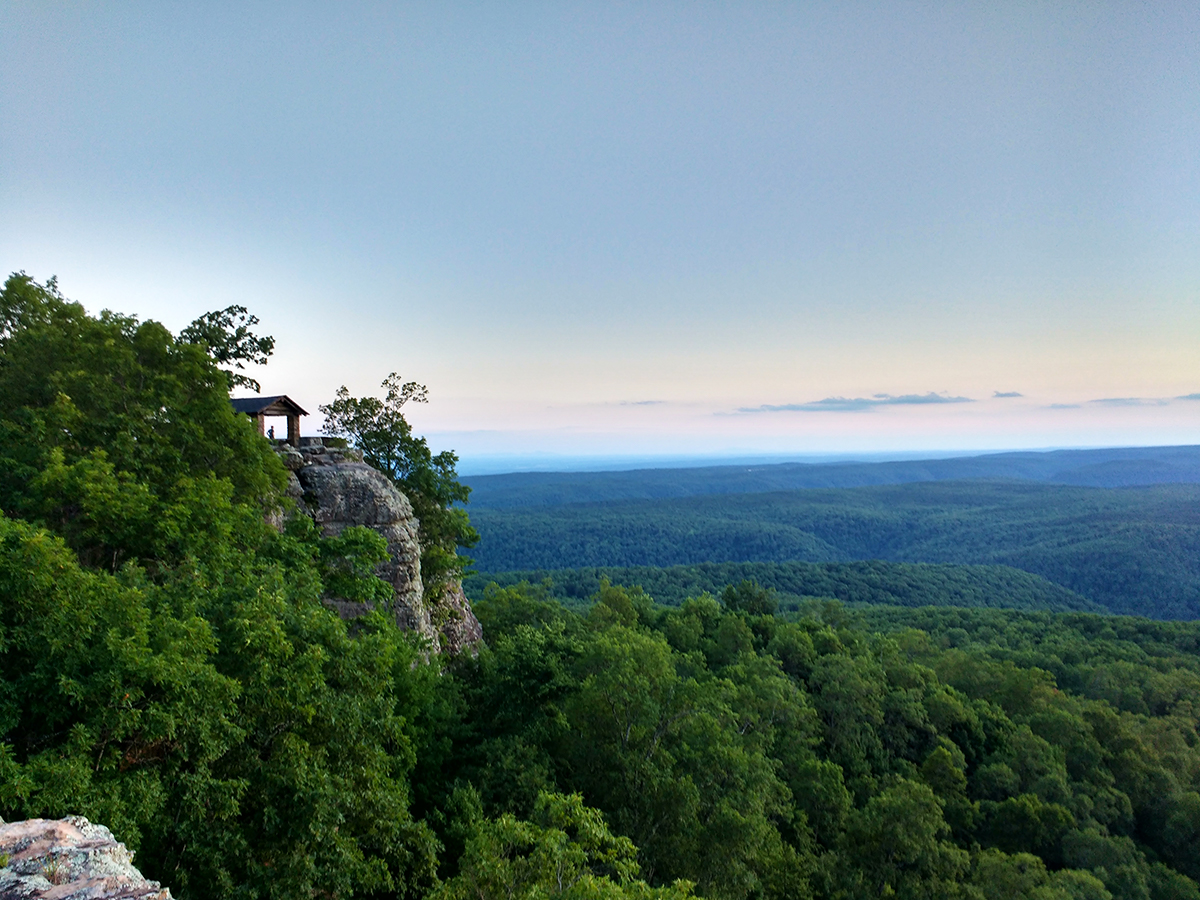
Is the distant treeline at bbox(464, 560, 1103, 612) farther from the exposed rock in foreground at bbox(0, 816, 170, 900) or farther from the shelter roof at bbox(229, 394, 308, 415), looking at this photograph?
the exposed rock in foreground at bbox(0, 816, 170, 900)

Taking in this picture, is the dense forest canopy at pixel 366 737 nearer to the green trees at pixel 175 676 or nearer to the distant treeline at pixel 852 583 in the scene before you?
the green trees at pixel 175 676

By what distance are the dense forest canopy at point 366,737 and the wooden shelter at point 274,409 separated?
6.61 metres

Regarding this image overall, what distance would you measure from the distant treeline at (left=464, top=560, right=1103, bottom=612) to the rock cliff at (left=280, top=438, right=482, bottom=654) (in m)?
91.4

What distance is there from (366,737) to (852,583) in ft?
447

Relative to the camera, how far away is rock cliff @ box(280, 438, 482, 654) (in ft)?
70.7

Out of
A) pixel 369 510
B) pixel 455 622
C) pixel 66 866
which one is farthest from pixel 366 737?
pixel 455 622

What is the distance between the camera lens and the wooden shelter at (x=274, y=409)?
78.5ft

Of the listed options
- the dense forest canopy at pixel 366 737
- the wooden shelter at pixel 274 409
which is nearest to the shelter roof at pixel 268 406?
the wooden shelter at pixel 274 409

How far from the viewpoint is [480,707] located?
17.6m

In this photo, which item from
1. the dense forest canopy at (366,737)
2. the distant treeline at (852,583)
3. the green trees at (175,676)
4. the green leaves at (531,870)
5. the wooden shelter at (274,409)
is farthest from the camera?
the distant treeline at (852,583)

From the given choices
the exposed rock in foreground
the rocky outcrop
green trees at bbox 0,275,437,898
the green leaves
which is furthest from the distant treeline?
the exposed rock in foreground

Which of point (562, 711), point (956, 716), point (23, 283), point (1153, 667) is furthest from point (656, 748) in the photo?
point (1153, 667)

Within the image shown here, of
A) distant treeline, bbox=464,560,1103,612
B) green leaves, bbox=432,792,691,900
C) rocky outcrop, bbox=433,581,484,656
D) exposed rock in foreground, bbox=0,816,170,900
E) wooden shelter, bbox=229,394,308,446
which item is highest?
wooden shelter, bbox=229,394,308,446

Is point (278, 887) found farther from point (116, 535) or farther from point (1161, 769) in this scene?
point (1161, 769)
